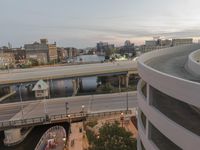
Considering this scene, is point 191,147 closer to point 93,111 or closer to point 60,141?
point 60,141

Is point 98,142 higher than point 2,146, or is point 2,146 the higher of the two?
point 98,142

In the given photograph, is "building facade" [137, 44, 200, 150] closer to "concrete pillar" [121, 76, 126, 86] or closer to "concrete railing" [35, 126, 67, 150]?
"concrete railing" [35, 126, 67, 150]

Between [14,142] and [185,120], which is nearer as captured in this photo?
[185,120]

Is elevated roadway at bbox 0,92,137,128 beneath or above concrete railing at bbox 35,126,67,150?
above

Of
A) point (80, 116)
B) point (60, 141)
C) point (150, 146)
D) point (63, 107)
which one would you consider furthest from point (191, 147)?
point (63, 107)

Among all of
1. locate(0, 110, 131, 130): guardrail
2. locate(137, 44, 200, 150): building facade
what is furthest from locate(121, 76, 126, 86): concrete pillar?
locate(137, 44, 200, 150): building facade

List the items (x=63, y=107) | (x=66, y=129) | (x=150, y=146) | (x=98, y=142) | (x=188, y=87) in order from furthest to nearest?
(x=63, y=107) < (x=66, y=129) < (x=98, y=142) < (x=150, y=146) < (x=188, y=87)

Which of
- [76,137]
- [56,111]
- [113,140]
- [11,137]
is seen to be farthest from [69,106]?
[113,140]
